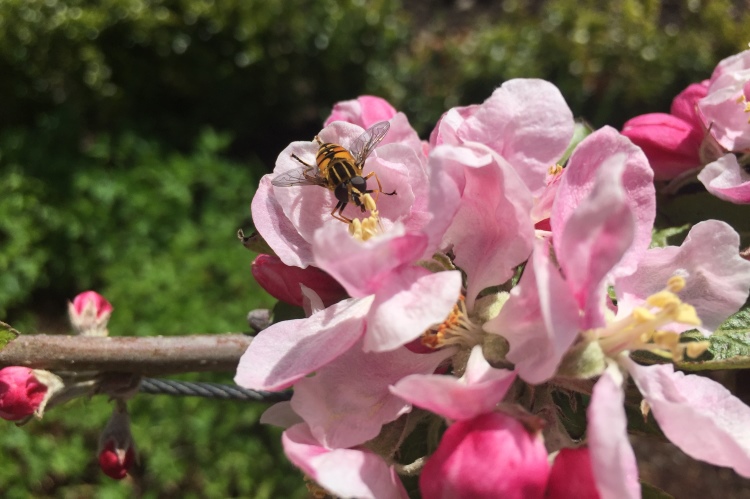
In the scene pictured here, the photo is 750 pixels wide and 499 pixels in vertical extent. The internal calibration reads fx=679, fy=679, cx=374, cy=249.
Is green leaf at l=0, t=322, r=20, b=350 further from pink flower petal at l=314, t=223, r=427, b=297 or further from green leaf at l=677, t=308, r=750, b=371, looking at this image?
green leaf at l=677, t=308, r=750, b=371

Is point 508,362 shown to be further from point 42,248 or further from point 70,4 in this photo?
point 70,4

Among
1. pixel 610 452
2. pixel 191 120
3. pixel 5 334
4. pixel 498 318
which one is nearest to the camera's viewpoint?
pixel 610 452

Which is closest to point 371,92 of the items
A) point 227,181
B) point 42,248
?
point 227,181

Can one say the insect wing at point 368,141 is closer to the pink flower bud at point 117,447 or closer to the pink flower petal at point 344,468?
A: the pink flower petal at point 344,468

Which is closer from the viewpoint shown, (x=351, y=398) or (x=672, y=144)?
(x=351, y=398)

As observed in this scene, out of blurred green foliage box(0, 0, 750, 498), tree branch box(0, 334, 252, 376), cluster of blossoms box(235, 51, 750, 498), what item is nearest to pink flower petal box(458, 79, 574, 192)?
cluster of blossoms box(235, 51, 750, 498)

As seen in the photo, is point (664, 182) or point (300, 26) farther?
point (300, 26)

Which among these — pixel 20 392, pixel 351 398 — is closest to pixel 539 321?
pixel 351 398

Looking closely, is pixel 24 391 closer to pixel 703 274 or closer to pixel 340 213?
pixel 340 213
